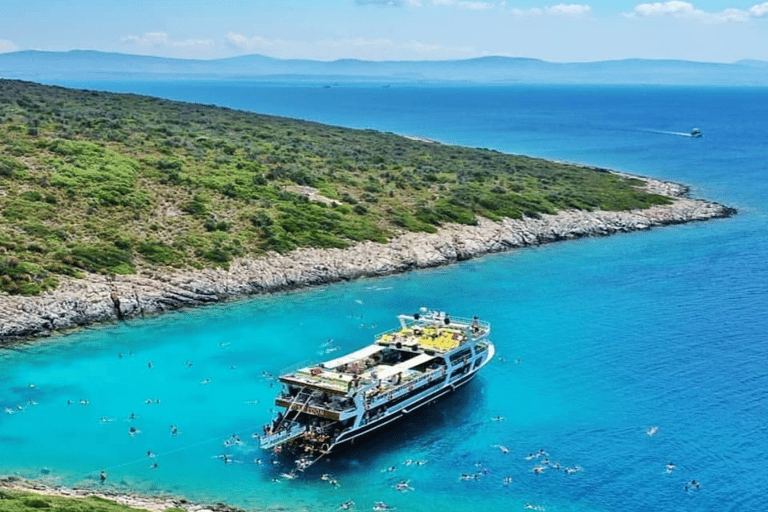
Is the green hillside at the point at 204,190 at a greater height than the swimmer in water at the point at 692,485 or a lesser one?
greater

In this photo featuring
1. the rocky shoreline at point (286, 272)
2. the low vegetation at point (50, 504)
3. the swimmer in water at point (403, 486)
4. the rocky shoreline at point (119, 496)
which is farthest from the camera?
the rocky shoreline at point (286, 272)

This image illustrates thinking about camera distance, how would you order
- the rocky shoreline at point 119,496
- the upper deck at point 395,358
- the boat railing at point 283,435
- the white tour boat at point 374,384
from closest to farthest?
the rocky shoreline at point 119,496 < the boat railing at point 283,435 < the white tour boat at point 374,384 < the upper deck at point 395,358

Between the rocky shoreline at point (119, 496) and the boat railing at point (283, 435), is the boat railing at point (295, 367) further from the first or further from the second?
the rocky shoreline at point (119, 496)

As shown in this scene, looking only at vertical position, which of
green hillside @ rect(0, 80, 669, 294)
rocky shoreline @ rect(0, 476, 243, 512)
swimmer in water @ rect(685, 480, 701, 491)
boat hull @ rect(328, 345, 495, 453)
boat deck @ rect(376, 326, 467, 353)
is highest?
green hillside @ rect(0, 80, 669, 294)

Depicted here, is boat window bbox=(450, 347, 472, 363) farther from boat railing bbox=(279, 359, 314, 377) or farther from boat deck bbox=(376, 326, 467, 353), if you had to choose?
boat railing bbox=(279, 359, 314, 377)

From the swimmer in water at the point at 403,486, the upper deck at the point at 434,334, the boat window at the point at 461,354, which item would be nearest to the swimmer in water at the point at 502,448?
the swimmer in water at the point at 403,486

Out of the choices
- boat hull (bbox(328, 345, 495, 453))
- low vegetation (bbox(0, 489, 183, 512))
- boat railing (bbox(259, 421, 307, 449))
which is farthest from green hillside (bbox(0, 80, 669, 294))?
low vegetation (bbox(0, 489, 183, 512))
